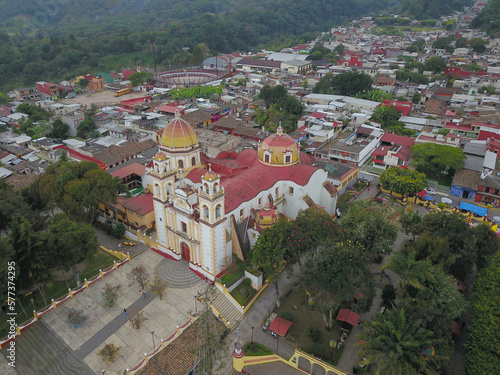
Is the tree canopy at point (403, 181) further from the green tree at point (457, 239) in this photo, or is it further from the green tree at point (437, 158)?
the green tree at point (457, 239)

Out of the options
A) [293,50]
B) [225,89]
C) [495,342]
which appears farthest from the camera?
[293,50]

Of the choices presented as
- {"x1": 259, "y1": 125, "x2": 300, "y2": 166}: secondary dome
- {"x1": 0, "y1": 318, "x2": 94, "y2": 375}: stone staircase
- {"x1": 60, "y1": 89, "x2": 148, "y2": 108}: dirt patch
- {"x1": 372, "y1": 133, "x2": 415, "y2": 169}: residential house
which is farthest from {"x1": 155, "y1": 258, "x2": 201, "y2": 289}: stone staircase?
{"x1": 60, "y1": 89, "x2": 148, "y2": 108}: dirt patch

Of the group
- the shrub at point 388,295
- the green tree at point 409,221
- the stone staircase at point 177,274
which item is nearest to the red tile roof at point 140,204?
the stone staircase at point 177,274

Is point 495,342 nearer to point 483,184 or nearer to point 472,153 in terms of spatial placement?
point 483,184

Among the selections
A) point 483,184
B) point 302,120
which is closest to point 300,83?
point 302,120

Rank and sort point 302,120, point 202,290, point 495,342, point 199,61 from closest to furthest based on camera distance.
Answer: point 495,342 < point 202,290 < point 302,120 < point 199,61

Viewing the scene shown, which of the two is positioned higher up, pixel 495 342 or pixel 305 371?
pixel 495 342

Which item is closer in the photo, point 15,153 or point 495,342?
point 495,342

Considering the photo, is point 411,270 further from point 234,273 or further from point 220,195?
point 220,195
